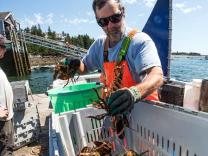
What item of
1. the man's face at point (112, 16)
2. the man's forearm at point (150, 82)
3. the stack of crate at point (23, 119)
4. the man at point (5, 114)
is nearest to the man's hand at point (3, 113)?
the man at point (5, 114)

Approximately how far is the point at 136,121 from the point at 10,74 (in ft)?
139

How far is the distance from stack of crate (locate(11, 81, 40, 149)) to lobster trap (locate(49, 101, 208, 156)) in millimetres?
3079

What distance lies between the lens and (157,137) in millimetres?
2717

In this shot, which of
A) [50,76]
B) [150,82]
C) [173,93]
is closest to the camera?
[150,82]

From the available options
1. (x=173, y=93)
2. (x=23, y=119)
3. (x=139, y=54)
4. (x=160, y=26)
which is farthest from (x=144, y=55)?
(x=160, y=26)

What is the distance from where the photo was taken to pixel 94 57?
4074mm

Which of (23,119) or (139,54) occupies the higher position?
(139,54)

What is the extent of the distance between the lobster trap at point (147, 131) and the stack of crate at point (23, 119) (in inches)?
121

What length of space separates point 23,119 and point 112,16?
4119mm

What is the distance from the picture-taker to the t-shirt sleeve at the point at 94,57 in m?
3.95

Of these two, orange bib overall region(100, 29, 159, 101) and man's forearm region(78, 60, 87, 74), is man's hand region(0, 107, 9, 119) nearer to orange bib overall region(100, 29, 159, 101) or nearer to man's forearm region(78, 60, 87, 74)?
man's forearm region(78, 60, 87, 74)

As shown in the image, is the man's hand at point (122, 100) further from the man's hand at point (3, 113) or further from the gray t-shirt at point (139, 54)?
the man's hand at point (3, 113)

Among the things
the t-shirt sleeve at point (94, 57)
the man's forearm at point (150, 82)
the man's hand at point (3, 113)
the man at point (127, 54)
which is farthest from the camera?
the man's hand at point (3, 113)

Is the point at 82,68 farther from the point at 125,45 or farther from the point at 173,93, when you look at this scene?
the point at 173,93
